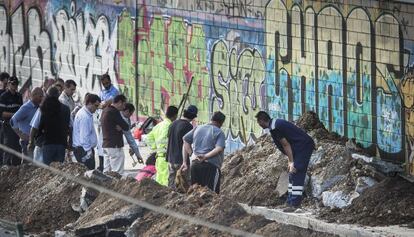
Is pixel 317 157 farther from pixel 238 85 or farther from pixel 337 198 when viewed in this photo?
pixel 238 85

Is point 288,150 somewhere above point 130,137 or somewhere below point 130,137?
below

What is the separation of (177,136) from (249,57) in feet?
15.2

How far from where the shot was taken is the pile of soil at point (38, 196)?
20.8 metres

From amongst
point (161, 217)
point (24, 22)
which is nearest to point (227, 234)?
point (161, 217)

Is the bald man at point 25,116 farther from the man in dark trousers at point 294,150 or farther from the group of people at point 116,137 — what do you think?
the man in dark trousers at point 294,150

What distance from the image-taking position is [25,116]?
76.5ft

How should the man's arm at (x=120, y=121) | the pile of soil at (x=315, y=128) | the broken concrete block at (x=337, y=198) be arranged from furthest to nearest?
1. the man's arm at (x=120, y=121)
2. the pile of soil at (x=315, y=128)
3. the broken concrete block at (x=337, y=198)

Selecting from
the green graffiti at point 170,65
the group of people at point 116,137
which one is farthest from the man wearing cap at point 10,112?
the green graffiti at point 170,65

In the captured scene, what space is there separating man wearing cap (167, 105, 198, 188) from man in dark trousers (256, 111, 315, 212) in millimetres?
1777

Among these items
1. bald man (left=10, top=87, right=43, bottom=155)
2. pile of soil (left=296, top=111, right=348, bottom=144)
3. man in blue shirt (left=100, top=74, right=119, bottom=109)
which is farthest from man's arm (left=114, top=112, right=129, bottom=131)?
pile of soil (left=296, top=111, right=348, bottom=144)

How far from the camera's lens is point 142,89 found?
2847cm

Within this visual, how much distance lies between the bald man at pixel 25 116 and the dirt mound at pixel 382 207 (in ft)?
21.7

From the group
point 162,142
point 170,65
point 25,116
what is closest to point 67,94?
point 25,116

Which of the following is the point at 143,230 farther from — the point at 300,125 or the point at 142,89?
the point at 142,89
